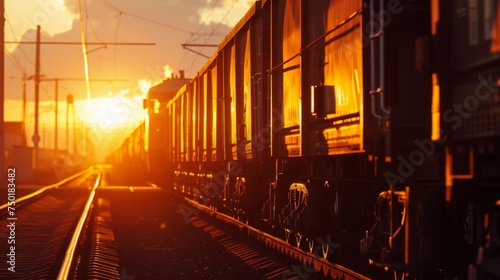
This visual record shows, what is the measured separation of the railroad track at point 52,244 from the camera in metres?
11.1

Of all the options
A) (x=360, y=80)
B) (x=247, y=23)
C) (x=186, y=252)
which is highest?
(x=247, y=23)

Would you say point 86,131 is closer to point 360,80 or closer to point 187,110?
point 187,110

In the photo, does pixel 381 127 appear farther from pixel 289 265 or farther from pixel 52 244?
pixel 52 244

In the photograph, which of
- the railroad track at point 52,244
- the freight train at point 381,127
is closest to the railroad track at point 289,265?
the freight train at point 381,127

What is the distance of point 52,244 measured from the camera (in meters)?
14.4

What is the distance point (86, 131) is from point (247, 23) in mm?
121098

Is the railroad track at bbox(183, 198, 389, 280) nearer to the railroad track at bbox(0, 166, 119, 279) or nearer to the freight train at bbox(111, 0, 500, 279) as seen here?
the freight train at bbox(111, 0, 500, 279)

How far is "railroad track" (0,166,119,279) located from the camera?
36.3ft

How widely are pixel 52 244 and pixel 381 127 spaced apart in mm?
8929

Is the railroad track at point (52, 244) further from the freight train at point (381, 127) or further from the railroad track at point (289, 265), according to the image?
the freight train at point (381, 127)

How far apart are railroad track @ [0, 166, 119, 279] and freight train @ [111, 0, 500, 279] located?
2.94 meters

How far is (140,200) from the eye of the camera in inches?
1152

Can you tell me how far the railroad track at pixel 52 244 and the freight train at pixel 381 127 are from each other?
2943 mm

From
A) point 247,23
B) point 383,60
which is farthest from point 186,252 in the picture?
point 383,60
